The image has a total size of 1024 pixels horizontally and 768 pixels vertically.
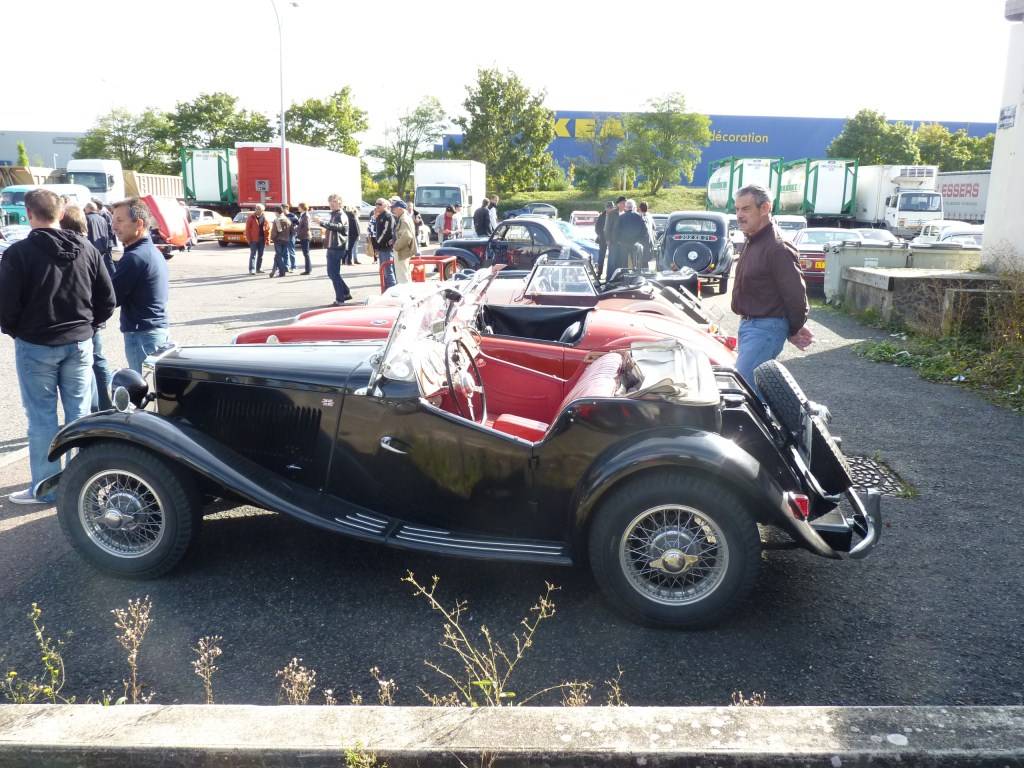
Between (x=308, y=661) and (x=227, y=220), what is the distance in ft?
99.3

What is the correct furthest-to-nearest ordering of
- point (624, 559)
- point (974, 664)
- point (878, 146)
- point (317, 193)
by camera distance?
1. point (878, 146)
2. point (317, 193)
3. point (624, 559)
4. point (974, 664)

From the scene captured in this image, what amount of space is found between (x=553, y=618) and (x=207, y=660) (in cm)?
152

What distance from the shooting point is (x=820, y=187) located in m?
36.9

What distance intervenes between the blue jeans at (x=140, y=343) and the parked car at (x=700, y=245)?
40.7 feet

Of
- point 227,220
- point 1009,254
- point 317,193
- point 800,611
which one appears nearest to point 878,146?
point 317,193

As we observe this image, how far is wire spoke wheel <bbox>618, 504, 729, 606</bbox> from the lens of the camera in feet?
11.3

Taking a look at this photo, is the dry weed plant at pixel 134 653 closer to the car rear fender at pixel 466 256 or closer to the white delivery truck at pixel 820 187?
the car rear fender at pixel 466 256

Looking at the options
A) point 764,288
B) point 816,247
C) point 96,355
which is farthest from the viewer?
point 816,247

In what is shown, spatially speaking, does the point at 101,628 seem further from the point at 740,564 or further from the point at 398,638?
the point at 740,564

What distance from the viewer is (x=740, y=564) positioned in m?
3.42

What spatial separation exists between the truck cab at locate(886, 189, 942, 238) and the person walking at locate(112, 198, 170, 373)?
111 ft

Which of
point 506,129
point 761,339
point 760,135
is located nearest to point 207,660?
point 761,339

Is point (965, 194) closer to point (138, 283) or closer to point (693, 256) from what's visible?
point (693, 256)

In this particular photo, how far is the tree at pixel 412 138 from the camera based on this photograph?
211 ft
